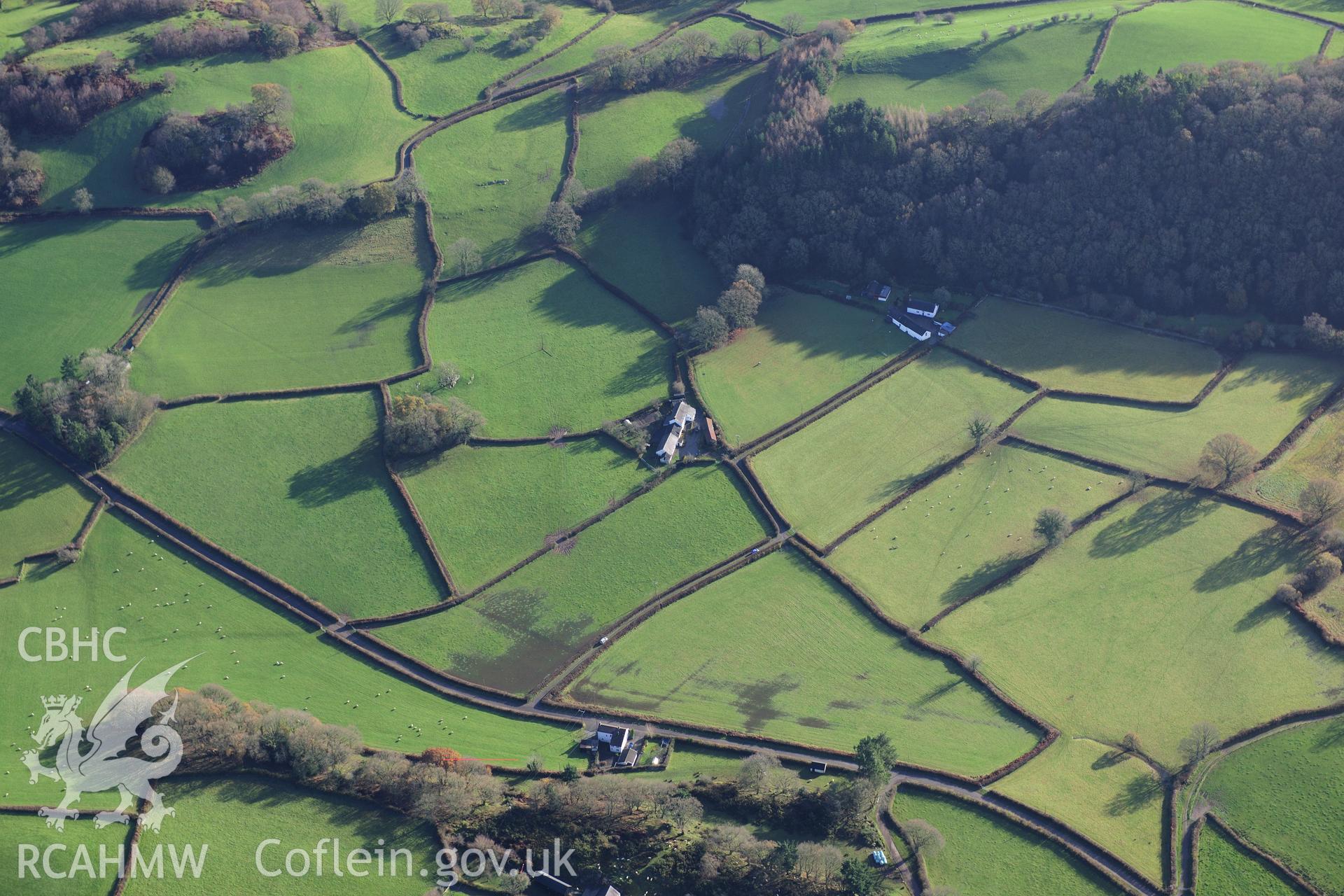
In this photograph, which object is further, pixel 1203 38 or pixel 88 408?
pixel 1203 38

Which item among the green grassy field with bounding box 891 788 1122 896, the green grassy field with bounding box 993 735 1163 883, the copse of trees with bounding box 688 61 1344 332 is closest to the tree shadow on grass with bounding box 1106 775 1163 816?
the green grassy field with bounding box 993 735 1163 883

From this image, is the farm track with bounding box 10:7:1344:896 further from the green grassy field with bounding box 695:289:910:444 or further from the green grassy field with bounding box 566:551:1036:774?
the green grassy field with bounding box 695:289:910:444

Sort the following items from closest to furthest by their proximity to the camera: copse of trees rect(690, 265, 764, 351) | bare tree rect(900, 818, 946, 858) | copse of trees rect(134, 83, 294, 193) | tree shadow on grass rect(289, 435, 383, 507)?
bare tree rect(900, 818, 946, 858) < tree shadow on grass rect(289, 435, 383, 507) < copse of trees rect(690, 265, 764, 351) < copse of trees rect(134, 83, 294, 193)

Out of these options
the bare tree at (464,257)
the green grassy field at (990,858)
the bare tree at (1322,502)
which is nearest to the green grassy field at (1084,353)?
the bare tree at (1322,502)

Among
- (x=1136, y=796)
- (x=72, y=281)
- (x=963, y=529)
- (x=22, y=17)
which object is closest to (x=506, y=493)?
(x=963, y=529)

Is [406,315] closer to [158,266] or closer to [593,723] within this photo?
[158,266]

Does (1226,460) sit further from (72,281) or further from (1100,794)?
(72,281)

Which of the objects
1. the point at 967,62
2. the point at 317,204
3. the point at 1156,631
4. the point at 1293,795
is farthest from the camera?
the point at 967,62

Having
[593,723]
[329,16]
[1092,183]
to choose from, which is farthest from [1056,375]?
[329,16]
